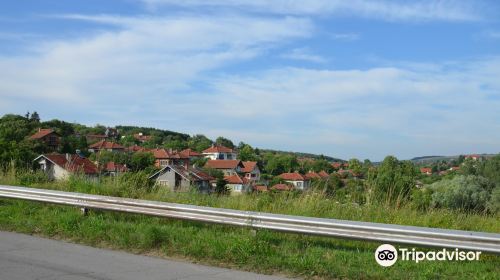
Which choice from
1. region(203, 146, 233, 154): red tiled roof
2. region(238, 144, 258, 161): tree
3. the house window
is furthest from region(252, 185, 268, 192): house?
region(203, 146, 233, 154): red tiled roof

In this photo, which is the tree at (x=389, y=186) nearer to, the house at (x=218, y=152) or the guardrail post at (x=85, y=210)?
the guardrail post at (x=85, y=210)

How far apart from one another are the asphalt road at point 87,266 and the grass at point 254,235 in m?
0.39

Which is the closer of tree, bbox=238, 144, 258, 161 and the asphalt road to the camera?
the asphalt road

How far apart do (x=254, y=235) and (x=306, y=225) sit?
0.85 metres

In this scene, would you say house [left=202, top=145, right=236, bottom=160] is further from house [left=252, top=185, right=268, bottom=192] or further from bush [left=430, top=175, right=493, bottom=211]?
house [left=252, top=185, right=268, bottom=192]

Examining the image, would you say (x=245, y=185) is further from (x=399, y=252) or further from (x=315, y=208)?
(x=399, y=252)

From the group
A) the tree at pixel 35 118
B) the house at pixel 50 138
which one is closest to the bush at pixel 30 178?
the house at pixel 50 138

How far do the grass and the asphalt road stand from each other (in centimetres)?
39

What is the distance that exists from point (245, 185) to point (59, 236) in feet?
14.6

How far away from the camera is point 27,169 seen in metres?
15.9

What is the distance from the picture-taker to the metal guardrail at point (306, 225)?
260 inches

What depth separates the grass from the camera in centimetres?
671

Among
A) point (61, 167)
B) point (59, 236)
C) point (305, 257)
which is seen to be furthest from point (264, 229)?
point (61, 167)

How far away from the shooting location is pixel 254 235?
8.02 metres
